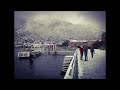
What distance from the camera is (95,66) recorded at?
12.7ft

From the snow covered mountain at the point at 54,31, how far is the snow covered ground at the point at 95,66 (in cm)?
30

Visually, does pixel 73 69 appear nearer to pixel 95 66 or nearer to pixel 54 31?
pixel 95 66

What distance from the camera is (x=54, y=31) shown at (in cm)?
388

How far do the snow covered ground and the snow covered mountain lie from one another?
30cm

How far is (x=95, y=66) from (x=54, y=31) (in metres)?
0.89

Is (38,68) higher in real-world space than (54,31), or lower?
lower

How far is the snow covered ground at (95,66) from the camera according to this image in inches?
151

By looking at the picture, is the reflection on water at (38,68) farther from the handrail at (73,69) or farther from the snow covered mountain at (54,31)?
the snow covered mountain at (54,31)

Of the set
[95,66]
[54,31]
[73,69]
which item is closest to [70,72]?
[73,69]

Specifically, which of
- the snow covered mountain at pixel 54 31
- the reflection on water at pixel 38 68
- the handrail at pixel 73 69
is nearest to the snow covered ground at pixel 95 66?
the handrail at pixel 73 69

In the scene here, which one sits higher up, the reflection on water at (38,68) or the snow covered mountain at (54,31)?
the snow covered mountain at (54,31)

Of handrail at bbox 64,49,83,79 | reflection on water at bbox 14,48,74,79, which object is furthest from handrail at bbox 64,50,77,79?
reflection on water at bbox 14,48,74,79
